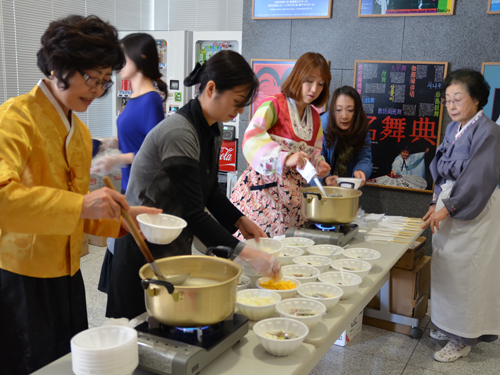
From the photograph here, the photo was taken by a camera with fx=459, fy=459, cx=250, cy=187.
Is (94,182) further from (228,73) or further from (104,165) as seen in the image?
(228,73)

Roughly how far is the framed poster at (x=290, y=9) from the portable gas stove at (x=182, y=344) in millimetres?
3031

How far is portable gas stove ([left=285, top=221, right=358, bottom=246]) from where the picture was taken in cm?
220

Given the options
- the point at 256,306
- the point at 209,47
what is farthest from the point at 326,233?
the point at 209,47

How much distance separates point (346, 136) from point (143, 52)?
59.9 inches

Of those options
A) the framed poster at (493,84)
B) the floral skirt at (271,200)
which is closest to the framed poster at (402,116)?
the framed poster at (493,84)

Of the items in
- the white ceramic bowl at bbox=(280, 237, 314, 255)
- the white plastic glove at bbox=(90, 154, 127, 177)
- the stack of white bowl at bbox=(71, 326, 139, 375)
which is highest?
the white plastic glove at bbox=(90, 154, 127, 177)

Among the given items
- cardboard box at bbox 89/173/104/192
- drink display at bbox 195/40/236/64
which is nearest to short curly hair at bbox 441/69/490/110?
drink display at bbox 195/40/236/64

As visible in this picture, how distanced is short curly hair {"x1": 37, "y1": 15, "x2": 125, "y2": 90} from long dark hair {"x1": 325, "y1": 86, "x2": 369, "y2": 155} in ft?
6.96

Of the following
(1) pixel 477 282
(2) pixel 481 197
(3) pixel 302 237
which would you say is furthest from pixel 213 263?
(1) pixel 477 282

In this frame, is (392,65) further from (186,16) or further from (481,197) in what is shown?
(186,16)

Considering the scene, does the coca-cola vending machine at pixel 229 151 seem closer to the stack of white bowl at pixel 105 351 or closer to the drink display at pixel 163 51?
the drink display at pixel 163 51

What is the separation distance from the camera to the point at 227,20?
18.8 ft

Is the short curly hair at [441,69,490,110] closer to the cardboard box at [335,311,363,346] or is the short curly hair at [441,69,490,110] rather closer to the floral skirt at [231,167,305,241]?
the floral skirt at [231,167,305,241]

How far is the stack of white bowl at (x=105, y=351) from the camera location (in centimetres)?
96
